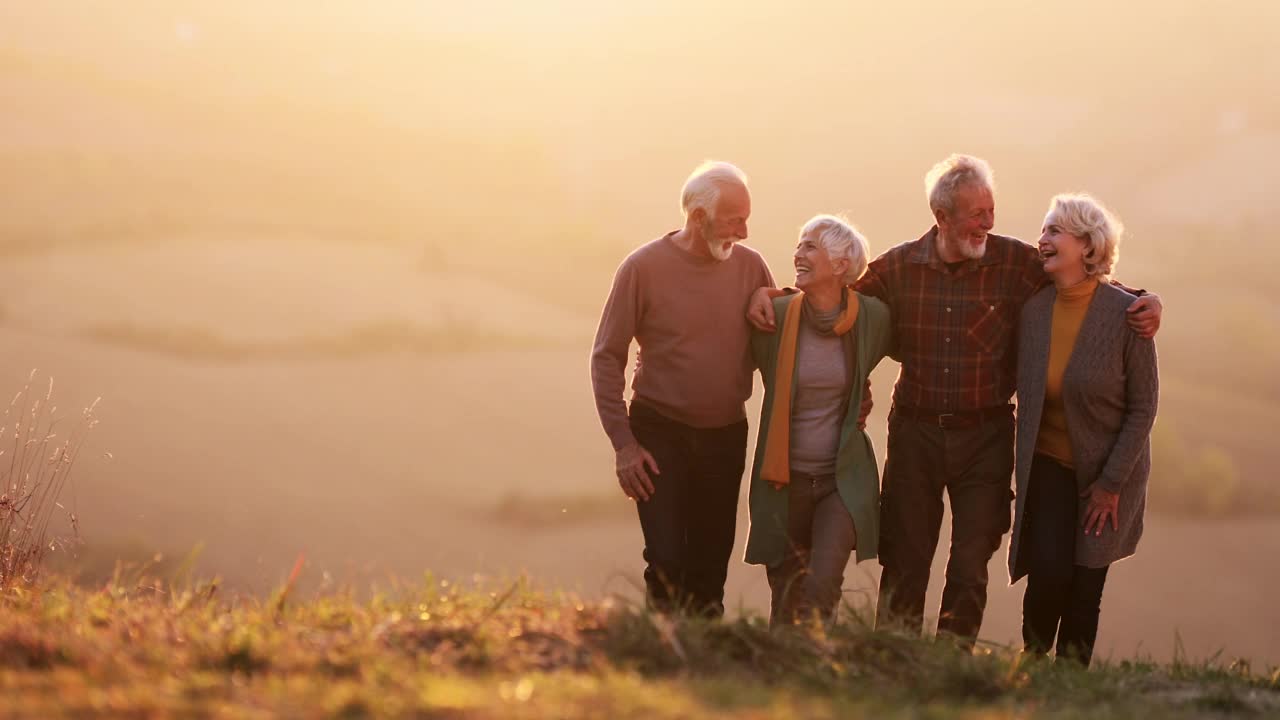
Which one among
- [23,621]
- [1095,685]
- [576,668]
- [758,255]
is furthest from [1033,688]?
[23,621]

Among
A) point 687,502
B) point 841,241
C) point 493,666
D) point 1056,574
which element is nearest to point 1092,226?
point 841,241

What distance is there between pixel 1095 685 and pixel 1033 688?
1.48ft

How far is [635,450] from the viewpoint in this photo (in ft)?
20.3

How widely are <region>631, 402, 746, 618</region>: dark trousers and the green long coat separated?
0.62ft

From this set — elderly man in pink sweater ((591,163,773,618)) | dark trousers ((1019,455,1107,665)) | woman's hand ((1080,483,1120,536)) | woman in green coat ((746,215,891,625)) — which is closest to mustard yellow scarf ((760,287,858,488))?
woman in green coat ((746,215,891,625))

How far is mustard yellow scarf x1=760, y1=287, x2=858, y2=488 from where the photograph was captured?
19.8ft

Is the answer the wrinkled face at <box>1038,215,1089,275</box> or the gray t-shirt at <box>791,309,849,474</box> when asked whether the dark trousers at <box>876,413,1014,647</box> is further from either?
the wrinkled face at <box>1038,215,1089,275</box>

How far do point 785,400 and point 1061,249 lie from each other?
1417 millimetres

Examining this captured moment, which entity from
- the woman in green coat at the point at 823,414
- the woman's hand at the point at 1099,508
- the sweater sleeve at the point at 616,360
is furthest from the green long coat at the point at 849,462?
the woman's hand at the point at 1099,508

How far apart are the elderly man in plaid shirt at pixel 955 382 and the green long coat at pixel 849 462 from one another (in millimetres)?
146

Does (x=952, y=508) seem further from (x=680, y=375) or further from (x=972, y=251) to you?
(x=680, y=375)

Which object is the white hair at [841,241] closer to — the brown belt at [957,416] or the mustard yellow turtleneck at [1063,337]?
the brown belt at [957,416]

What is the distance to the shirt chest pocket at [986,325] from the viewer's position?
6.12 meters

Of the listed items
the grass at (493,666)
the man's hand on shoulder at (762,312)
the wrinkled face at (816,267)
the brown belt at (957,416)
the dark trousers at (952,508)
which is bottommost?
the grass at (493,666)
